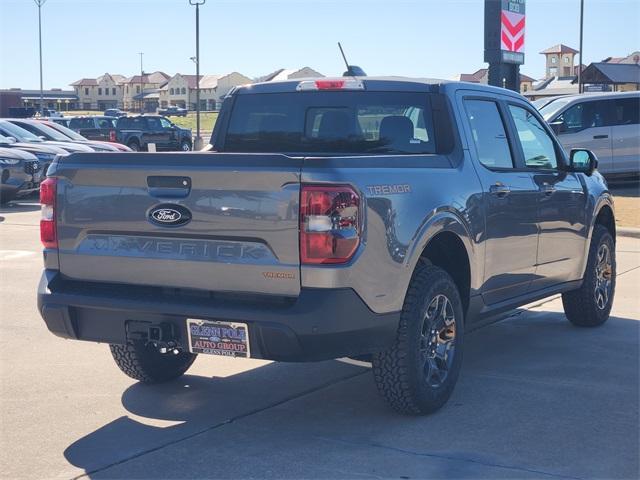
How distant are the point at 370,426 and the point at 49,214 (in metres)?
2.14

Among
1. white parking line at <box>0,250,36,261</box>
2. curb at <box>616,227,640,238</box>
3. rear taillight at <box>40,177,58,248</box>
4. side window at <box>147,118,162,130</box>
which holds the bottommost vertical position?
white parking line at <box>0,250,36,261</box>

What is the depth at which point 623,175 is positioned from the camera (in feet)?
67.3

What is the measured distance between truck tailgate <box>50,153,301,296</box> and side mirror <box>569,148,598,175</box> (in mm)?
3393

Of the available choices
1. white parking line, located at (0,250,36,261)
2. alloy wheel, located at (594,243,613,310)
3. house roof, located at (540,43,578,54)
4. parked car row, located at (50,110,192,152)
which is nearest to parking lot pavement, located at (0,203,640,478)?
alloy wheel, located at (594,243,613,310)

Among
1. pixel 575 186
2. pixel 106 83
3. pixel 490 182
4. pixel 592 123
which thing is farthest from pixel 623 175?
pixel 106 83

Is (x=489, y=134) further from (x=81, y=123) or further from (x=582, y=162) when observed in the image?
(x=81, y=123)

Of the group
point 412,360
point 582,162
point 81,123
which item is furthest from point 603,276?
point 81,123

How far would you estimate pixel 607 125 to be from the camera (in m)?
20.3

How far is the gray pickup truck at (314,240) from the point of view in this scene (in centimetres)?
487

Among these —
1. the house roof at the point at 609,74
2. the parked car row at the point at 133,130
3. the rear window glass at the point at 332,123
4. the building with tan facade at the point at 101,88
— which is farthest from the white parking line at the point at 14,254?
the building with tan facade at the point at 101,88

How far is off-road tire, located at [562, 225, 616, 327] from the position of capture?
802cm

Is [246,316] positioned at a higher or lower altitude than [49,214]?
lower

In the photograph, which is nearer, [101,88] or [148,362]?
[148,362]

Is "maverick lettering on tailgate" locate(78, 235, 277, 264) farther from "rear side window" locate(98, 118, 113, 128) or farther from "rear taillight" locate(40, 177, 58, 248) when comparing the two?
"rear side window" locate(98, 118, 113, 128)
